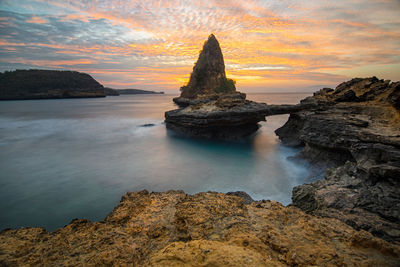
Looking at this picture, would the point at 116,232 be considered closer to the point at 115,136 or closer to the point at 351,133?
the point at 351,133

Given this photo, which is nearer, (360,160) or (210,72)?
(360,160)

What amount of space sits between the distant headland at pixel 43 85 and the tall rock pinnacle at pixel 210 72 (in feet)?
217

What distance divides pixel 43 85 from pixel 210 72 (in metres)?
75.8

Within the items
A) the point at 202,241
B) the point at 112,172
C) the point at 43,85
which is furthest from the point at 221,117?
the point at 43,85

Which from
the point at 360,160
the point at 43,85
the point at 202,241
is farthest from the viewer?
the point at 43,85

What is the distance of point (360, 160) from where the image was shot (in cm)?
504

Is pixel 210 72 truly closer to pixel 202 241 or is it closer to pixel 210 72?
pixel 210 72

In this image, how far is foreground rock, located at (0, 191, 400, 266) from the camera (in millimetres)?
1989

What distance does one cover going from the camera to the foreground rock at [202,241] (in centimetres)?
199

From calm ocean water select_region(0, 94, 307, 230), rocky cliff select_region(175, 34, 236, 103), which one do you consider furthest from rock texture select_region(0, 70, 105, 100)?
calm ocean water select_region(0, 94, 307, 230)

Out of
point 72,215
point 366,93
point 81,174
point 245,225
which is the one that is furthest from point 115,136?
point 366,93

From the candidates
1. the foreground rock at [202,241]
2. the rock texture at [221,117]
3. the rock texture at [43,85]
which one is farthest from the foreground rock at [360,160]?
the rock texture at [43,85]

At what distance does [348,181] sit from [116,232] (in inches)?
224

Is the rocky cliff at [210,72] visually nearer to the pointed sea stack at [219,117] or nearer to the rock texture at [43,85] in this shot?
the pointed sea stack at [219,117]
